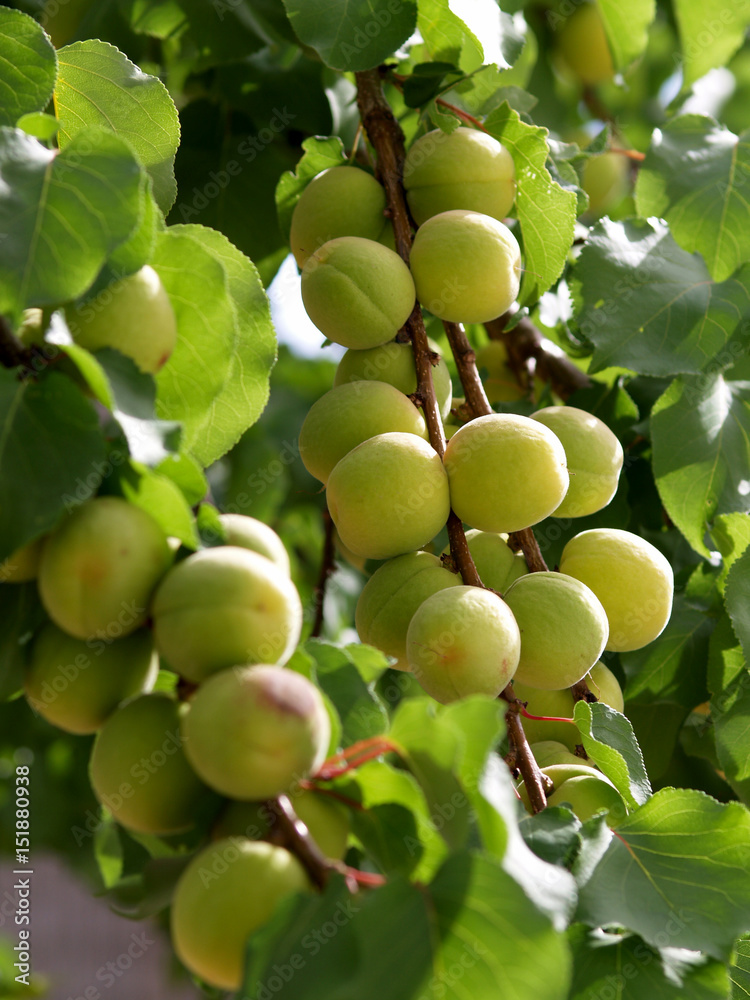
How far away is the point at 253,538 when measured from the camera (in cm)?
73

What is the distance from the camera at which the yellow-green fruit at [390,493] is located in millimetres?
930

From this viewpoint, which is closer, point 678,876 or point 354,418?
point 678,876

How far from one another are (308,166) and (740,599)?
83 centimetres

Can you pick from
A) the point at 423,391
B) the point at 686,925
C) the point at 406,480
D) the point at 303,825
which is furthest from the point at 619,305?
the point at 303,825

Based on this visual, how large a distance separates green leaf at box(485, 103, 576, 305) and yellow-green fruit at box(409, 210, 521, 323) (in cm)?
16

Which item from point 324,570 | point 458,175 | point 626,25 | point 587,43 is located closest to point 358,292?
point 458,175

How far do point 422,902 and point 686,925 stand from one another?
1.14ft

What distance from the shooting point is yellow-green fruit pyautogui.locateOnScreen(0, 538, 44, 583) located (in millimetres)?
696

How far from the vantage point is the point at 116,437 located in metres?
0.73

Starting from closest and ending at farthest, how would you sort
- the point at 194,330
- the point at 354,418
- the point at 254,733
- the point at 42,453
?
the point at 254,733
the point at 42,453
the point at 194,330
the point at 354,418

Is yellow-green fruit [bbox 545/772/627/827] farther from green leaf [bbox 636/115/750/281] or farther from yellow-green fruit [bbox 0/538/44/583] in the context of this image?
green leaf [bbox 636/115/750/281]

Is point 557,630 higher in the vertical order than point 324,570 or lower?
higher

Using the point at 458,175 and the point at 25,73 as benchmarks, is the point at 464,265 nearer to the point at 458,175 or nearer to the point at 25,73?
the point at 458,175

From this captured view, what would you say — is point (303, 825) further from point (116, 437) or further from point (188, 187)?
point (188, 187)
